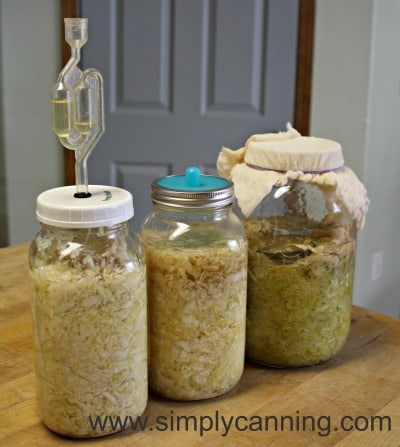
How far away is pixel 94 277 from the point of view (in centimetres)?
74

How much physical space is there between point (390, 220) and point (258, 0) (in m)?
0.98

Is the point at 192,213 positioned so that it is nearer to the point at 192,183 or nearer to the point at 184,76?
the point at 192,183

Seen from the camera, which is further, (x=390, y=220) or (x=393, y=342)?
(x=390, y=220)

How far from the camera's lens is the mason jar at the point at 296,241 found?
0.91 meters

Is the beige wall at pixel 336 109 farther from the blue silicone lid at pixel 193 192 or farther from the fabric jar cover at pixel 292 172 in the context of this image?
the blue silicone lid at pixel 193 192

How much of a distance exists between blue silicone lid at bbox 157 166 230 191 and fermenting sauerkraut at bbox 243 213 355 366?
0.11 m

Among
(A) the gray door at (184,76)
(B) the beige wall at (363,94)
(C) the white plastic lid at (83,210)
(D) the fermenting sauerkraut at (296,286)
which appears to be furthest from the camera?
(A) the gray door at (184,76)

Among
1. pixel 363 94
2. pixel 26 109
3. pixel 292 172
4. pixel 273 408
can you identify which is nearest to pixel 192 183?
pixel 292 172

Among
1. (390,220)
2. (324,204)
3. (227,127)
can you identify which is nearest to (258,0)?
(227,127)

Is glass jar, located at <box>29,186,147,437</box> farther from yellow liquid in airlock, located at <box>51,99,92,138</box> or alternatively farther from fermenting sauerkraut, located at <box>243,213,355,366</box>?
fermenting sauerkraut, located at <box>243,213,355,366</box>

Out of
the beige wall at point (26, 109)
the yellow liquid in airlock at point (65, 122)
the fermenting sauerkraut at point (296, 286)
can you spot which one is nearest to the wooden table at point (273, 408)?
the fermenting sauerkraut at point (296, 286)

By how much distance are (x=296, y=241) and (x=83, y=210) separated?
1.09 ft

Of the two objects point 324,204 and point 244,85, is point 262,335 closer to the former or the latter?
point 324,204

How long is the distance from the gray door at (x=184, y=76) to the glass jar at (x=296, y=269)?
1.68 meters
